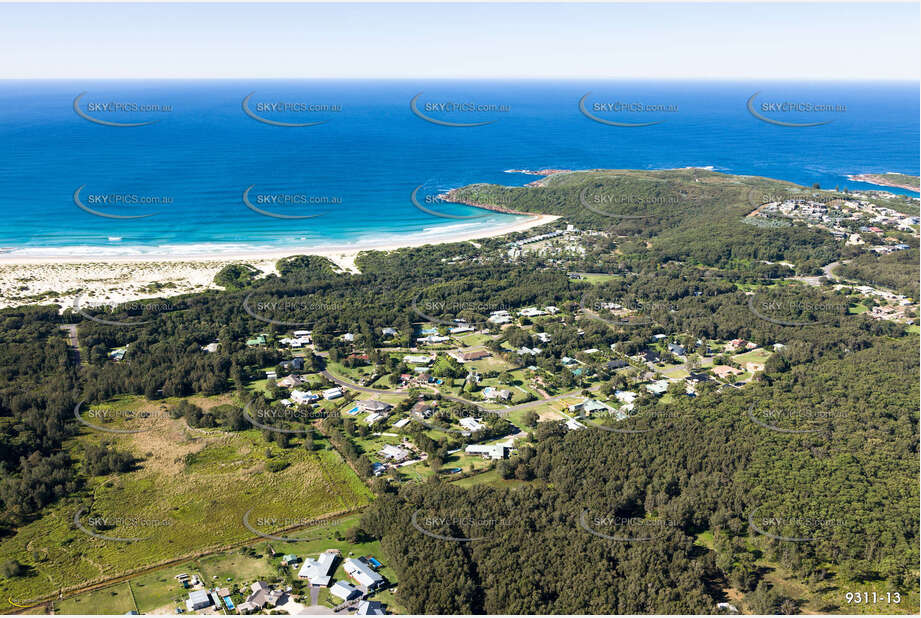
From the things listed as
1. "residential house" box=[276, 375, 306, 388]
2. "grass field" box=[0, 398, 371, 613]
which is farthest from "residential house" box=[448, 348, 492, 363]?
"grass field" box=[0, 398, 371, 613]

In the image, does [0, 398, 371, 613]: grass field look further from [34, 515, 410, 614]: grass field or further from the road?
the road

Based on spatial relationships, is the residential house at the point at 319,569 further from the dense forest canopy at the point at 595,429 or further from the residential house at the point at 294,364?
the residential house at the point at 294,364

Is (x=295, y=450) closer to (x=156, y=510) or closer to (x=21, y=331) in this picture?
(x=156, y=510)

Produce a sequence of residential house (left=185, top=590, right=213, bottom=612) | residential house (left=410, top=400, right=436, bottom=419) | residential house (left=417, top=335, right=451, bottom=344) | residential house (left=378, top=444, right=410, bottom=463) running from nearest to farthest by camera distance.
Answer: residential house (left=185, top=590, right=213, bottom=612) → residential house (left=378, top=444, right=410, bottom=463) → residential house (left=410, top=400, right=436, bottom=419) → residential house (left=417, top=335, right=451, bottom=344)

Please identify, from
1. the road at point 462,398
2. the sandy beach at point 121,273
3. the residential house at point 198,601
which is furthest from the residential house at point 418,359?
the sandy beach at point 121,273

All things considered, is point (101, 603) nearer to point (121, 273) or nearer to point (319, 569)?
point (319, 569)

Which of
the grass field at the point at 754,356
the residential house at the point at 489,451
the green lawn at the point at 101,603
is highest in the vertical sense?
the grass field at the point at 754,356
